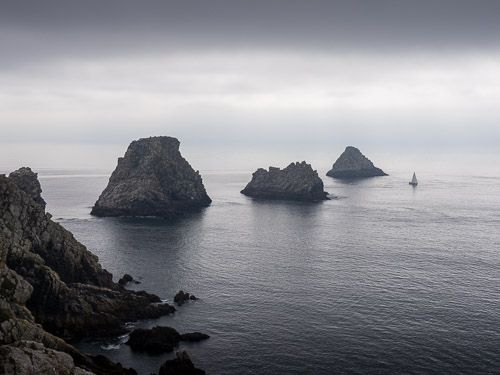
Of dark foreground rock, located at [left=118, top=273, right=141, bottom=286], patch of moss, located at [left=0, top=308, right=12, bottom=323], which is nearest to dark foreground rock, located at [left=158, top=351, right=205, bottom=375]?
patch of moss, located at [left=0, top=308, right=12, bottom=323]

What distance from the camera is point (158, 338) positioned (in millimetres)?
89312

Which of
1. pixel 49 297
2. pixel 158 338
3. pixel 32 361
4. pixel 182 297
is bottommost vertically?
pixel 158 338

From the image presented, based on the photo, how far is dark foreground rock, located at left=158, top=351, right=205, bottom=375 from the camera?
253 ft

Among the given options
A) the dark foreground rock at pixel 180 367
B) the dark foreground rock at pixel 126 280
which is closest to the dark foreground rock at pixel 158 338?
the dark foreground rock at pixel 180 367

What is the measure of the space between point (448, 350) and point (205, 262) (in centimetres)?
7837

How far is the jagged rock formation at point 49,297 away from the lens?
232ft

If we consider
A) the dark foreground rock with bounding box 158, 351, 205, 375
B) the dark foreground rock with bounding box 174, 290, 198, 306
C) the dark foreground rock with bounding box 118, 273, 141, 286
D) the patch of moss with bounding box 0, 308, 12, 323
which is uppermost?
the patch of moss with bounding box 0, 308, 12, 323

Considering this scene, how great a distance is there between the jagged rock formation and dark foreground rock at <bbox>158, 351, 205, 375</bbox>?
5.43 m

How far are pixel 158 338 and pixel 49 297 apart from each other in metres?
22.8

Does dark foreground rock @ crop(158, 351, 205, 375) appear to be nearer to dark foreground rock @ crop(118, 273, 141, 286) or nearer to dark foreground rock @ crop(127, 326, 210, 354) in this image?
dark foreground rock @ crop(127, 326, 210, 354)

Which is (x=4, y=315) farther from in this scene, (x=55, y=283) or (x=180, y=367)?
(x=180, y=367)

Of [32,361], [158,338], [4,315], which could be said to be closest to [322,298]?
[158,338]

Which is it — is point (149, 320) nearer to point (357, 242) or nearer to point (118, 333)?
point (118, 333)

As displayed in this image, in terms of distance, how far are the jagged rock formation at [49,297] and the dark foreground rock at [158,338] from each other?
5880 mm
